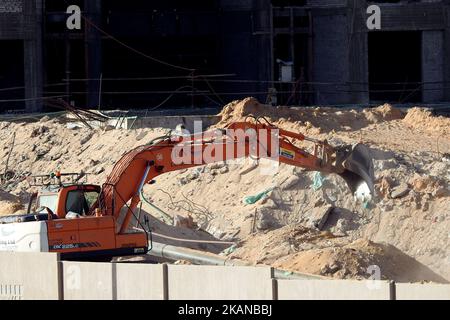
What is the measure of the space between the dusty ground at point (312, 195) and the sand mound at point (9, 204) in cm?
3

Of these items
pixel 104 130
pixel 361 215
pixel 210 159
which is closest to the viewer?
pixel 210 159

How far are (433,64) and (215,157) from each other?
19816 millimetres

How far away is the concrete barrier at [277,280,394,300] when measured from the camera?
1461 centimetres

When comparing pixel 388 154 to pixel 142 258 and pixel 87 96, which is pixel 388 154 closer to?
pixel 142 258

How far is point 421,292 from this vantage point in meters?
14.4

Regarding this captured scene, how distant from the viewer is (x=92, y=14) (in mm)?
42094

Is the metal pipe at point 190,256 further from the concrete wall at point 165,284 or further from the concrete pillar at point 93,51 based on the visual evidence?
the concrete pillar at point 93,51

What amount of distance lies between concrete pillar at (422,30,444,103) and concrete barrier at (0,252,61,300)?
25553 mm

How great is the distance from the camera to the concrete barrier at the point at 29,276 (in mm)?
18891

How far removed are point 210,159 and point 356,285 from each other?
1070 centimetres

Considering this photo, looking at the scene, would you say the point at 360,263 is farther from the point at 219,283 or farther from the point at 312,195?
the point at 219,283

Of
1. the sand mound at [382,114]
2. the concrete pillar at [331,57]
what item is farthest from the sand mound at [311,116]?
the concrete pillar at [331,57]

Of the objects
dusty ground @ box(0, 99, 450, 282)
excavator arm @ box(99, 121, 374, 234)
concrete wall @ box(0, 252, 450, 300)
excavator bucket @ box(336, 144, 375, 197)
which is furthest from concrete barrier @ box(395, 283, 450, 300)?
excavator bucket @ box(336, 144, 375, 197)
